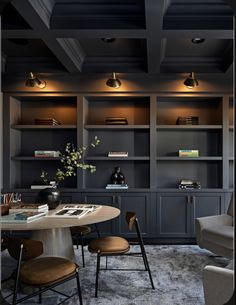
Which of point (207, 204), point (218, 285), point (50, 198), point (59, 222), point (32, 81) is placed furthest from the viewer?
point (207, 204)

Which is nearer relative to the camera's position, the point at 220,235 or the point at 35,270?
the point at 35,270

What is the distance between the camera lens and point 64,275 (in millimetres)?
2086

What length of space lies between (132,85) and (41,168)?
6.36ft

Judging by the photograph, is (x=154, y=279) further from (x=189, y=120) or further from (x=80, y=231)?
(x=189, y=120)

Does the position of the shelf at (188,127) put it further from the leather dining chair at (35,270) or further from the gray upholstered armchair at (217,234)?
the leather dining chair at (35,270)

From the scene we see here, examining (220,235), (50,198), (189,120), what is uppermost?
(189,120)

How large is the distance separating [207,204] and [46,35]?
308 cm

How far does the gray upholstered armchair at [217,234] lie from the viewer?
10.5 feet

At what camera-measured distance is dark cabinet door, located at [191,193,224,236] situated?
4.25 meters

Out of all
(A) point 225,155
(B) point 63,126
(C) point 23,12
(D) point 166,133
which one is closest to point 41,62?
(B) point 63,126

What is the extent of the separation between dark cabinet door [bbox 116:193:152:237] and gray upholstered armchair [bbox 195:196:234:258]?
87 cm

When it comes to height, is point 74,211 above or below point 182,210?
above

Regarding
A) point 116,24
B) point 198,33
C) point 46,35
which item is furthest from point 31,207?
point 198,33

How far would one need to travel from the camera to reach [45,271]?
6.89 feet
